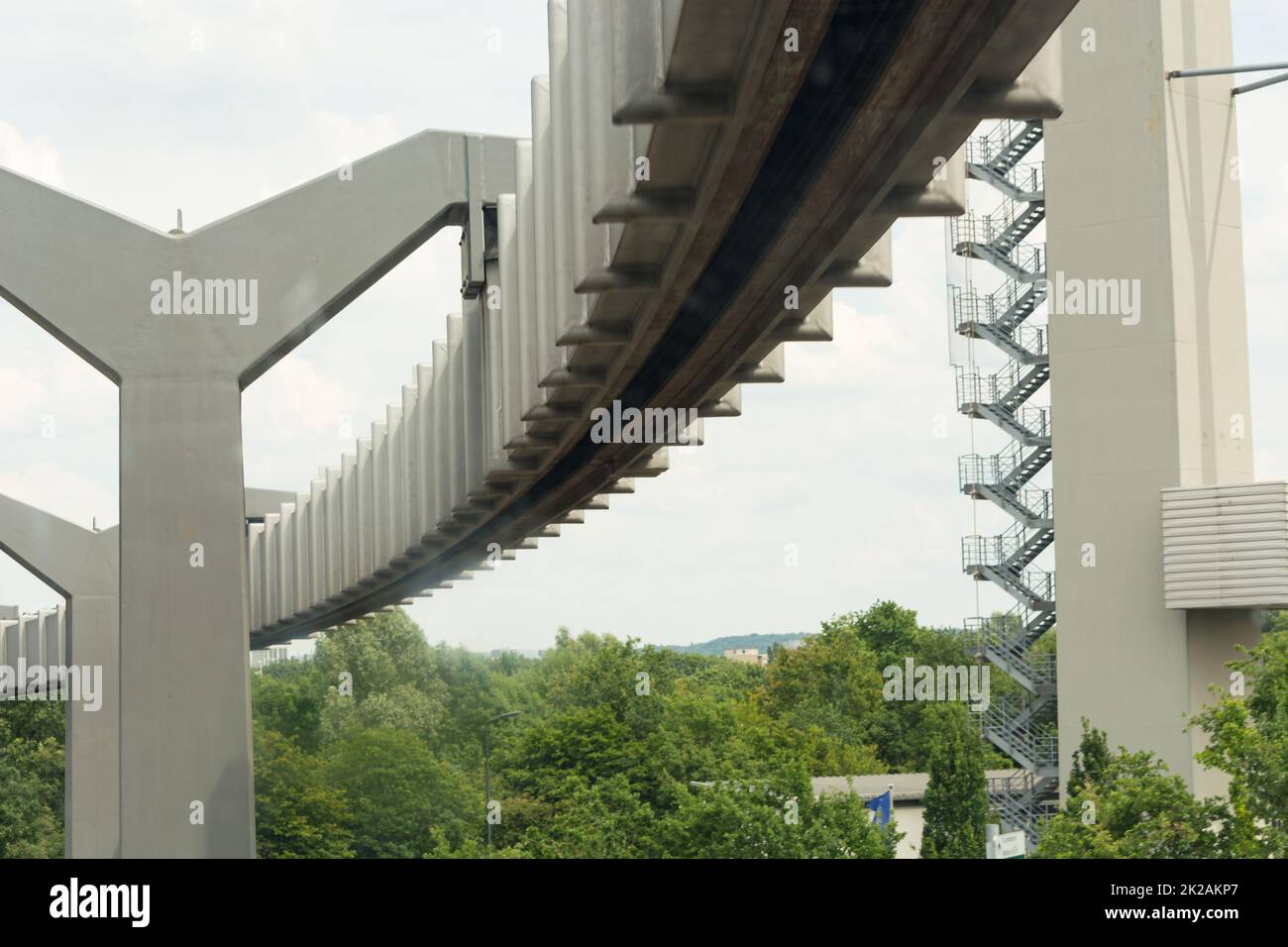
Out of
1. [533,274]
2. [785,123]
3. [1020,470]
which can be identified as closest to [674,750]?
[1020,470]

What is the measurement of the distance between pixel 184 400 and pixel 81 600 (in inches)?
1118

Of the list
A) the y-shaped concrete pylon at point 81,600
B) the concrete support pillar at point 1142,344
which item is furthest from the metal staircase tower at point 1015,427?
the y-shaped concrete pylon at point 81,600

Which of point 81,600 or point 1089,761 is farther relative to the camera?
point 1089,761

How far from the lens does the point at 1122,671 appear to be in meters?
46.1

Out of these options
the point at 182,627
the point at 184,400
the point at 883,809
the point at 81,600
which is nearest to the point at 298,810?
the point at 883,809

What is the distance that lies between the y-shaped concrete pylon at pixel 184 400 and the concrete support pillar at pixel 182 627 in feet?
0.04

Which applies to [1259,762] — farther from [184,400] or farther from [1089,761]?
[184,400]

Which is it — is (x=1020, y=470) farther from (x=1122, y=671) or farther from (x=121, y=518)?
(x=121, y=518)

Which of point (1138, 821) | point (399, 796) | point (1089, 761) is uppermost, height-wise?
point (1089, 761)

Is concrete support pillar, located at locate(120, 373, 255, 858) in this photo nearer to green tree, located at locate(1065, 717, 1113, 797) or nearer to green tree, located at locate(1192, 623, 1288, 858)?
green tree, located at locate(1192, 623, 1288, 858)

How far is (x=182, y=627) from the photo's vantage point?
41.4 ft

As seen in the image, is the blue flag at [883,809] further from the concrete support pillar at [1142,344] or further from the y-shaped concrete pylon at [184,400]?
the y-shaped concrete pylon at [184,400]

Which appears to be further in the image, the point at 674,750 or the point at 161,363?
the point at 674,750
